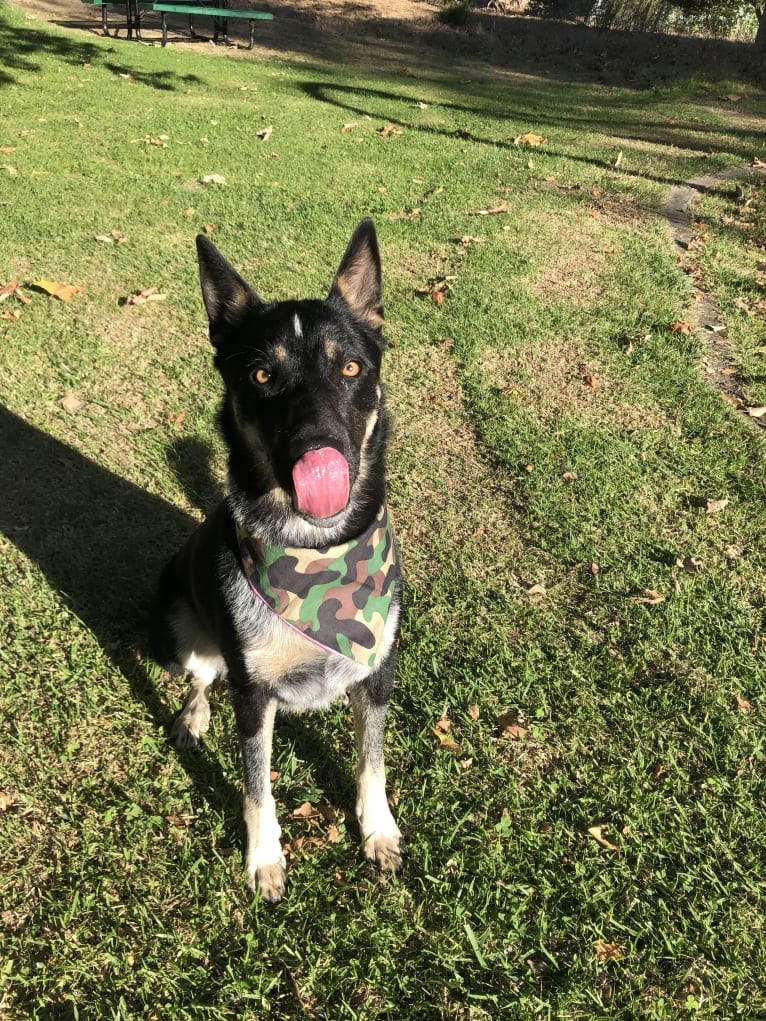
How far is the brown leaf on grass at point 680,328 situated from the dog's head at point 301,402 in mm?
4577

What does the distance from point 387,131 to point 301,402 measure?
429 inches

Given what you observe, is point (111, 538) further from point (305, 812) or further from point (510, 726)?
point (510, 726)

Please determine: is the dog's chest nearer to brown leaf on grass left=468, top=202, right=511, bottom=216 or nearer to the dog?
the dog

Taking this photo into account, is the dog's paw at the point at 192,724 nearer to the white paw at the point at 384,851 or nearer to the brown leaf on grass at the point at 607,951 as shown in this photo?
the white paw at the point at 384,851

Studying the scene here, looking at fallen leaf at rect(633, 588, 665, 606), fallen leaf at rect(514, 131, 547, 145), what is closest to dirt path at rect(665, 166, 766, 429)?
fallen leaf at rect(633, 588, 665, 606)

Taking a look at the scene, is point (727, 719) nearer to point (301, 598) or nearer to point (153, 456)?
point (301, 598)

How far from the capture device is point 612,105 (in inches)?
591

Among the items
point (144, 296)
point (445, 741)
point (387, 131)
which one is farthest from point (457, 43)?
point (445, 741)

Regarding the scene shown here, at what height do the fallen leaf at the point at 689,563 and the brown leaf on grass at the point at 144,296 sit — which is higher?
the brown leaf on grass at the point at 144,296

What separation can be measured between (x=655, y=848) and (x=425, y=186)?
350 inches

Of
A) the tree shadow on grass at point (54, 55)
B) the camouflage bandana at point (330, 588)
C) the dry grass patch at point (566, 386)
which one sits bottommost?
the dry grass patch at point (566, 386)

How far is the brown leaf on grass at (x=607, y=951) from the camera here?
248 centimetres

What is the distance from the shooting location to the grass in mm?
2479

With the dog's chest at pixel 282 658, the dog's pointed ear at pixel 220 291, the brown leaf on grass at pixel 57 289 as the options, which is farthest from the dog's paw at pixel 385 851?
the brown leaf on grass at pixel 57 289
